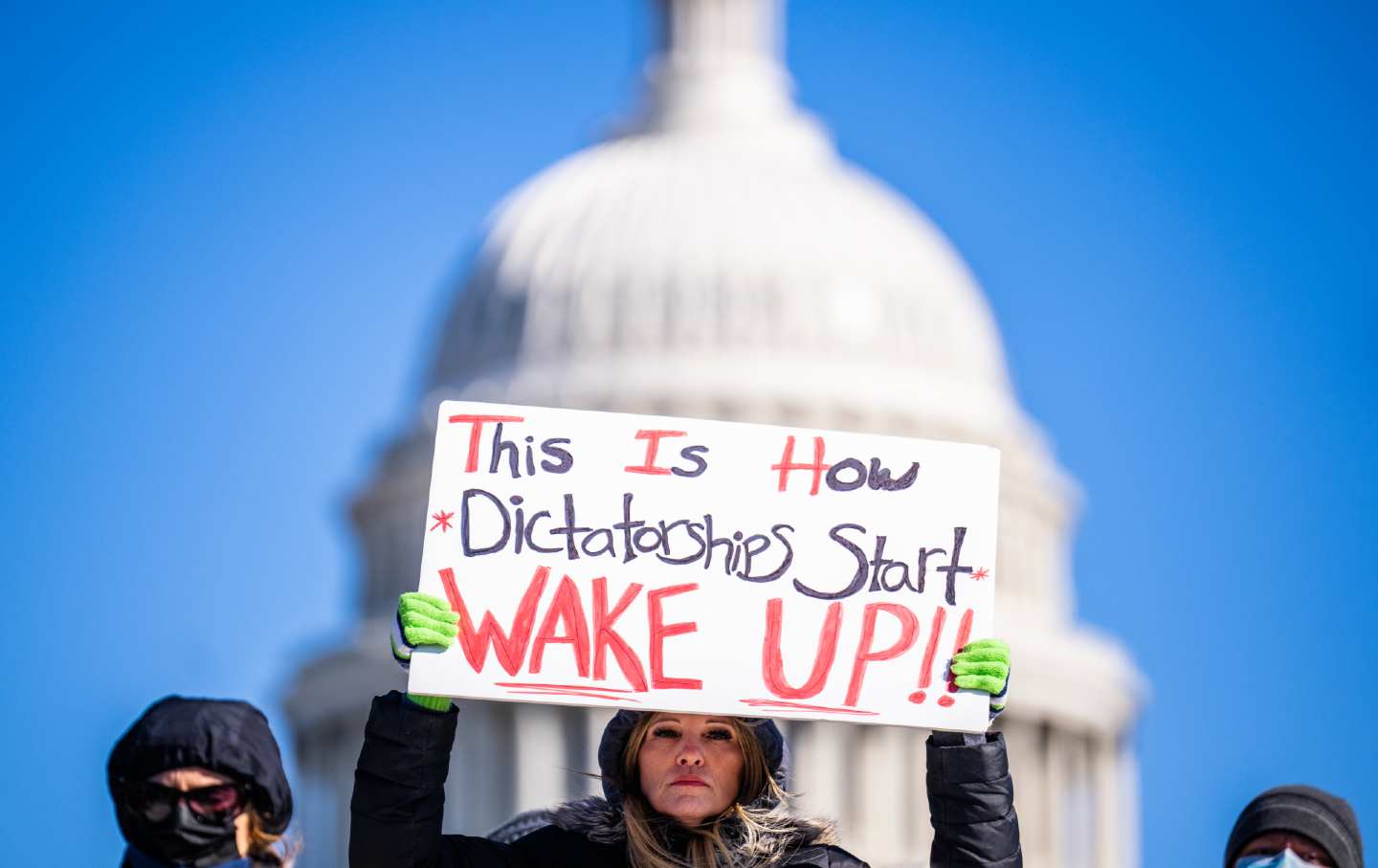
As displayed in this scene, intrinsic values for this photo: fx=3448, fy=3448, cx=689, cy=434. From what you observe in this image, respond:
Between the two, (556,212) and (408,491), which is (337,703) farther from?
(556,212)

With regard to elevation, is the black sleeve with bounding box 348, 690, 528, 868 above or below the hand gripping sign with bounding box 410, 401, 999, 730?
below

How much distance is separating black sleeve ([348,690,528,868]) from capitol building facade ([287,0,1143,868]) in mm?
70001

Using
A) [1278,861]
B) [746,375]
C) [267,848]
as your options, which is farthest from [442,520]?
[746,375]

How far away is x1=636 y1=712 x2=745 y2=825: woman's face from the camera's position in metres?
11.4

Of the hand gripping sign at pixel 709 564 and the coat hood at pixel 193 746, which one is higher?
the hand gripping sign at pixel 709 564

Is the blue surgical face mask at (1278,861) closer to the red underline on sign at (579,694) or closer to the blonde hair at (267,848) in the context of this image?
the red underline on sign at (579,694)

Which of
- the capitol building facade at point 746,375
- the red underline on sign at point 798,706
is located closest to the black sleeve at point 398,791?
the red underline on sign at point 798,706

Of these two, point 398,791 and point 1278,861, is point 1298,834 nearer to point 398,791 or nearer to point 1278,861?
point 1278,861

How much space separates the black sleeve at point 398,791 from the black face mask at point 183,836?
67 centimetres

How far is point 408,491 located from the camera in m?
89.9

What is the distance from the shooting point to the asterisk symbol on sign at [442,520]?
11984mm

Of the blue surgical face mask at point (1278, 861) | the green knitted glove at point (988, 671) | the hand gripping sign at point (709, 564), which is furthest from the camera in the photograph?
the blue surgical face mask at point (1278, 861)

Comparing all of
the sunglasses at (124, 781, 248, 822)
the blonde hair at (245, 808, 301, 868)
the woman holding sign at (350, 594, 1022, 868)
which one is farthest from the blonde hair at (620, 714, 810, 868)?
the sunglasses at (124, 781, 248, 822)

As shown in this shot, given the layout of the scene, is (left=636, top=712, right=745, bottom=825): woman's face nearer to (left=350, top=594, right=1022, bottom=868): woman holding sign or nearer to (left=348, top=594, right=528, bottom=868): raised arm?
(left=350, top=594, right=1022, bottom=868): woman holding sign
